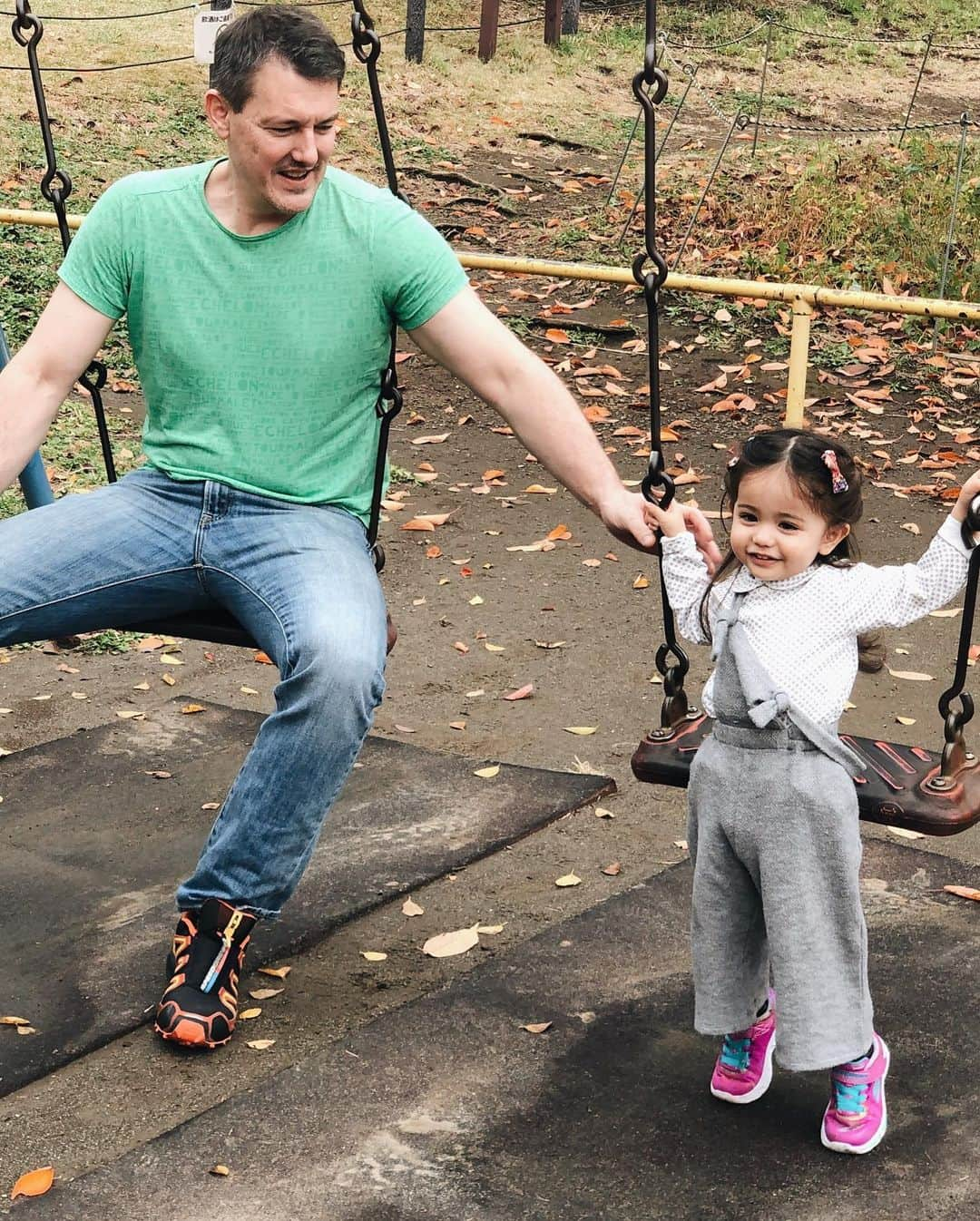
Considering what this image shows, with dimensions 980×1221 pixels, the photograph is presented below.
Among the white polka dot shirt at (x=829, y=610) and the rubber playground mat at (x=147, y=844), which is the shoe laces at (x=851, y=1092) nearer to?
the white polka dot shirt at (x=829, y=610)

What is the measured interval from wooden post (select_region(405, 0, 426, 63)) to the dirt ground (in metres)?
6.31

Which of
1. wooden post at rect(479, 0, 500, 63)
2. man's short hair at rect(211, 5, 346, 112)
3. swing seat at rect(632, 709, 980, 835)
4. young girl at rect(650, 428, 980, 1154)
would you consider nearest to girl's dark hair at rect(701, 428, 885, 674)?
young girl at rect(650, 428, 980, 1154)

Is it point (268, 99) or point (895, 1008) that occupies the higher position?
point (268, 99)

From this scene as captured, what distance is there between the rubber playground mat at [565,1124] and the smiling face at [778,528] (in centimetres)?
90

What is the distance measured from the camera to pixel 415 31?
14930 mm

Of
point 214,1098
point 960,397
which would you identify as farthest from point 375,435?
point 960,397

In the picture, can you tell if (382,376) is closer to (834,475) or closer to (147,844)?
(834,475)

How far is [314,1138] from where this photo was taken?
256 cm

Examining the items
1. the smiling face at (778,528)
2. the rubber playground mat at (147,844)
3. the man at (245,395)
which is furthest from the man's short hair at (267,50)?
the rubber playground mat at (147,844)

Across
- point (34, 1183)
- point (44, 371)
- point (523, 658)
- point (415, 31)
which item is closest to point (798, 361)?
point (523, 658)

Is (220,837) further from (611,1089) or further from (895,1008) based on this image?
(895,1008)

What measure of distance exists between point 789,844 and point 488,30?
46.5 ft

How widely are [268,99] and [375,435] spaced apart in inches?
26.7

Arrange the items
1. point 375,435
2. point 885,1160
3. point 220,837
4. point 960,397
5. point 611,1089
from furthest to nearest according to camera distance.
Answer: point 960,397 → point 375,435 → point 220,837 → point 611,1089 → point 885,1160
